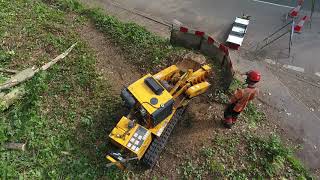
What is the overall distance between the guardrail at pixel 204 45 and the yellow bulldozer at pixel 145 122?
226 cm

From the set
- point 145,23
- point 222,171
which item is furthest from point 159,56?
point 222,171

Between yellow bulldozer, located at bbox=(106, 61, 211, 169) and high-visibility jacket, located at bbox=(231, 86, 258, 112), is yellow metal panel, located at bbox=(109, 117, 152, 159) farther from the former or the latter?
high-visibility jacket, located at bbox=(231, 86, 258, 112)

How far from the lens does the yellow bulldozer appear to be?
845 centimetres

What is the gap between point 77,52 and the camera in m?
11.9

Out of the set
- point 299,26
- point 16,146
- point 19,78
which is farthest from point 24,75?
point 299,26

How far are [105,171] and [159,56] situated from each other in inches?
183

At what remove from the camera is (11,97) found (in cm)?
995

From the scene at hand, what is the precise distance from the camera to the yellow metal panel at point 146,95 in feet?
27.8

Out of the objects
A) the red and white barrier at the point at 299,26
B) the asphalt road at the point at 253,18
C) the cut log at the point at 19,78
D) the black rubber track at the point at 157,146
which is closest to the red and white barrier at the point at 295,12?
the asphalt road at the point at 253,18

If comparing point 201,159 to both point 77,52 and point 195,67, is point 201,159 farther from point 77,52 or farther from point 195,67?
point 77,52

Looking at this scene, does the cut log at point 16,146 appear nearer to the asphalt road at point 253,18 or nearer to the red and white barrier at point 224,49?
the red and white barrier at point 224,49

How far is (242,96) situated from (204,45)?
11.5 ft

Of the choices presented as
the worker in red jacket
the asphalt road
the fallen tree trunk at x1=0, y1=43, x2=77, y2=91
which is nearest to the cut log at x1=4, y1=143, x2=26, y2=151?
the fallen tree trunk at x1=0, y1=43, x2=77, y2=91

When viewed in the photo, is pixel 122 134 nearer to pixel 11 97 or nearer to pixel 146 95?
pixel 146 95
